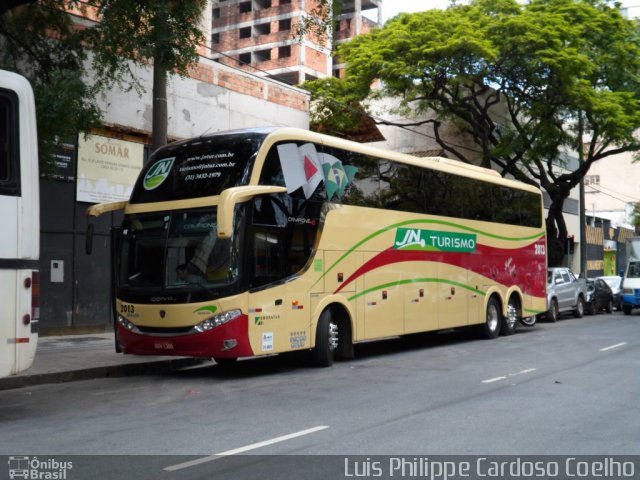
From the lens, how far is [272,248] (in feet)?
39.5

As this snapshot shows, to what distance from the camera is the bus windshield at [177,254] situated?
37.5 feet

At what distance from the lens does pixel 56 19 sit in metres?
13.9

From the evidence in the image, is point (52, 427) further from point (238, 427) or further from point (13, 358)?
point (238, 427)

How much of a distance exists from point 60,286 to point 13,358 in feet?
32.0

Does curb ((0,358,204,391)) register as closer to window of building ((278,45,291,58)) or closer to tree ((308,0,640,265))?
tree ((308,0,640,265))

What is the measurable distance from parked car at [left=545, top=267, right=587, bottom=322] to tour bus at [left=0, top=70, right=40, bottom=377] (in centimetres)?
2069

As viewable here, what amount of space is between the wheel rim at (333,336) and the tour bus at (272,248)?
3cm

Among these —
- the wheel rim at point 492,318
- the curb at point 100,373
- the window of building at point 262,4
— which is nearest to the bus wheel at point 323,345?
the curb at point 100,373

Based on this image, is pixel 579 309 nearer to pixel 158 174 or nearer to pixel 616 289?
pixel 616 289

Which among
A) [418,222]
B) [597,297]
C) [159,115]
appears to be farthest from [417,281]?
[597,297]

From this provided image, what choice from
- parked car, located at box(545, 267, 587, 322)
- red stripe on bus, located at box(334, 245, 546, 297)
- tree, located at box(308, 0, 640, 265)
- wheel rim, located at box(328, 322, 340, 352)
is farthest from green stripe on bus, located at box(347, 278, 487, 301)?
tree, located at box(308, 0, 640, 265)

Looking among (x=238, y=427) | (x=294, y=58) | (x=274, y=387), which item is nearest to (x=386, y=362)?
(x=274, y=387)

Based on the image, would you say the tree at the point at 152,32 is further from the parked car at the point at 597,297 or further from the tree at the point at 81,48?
the parked car at the point at 597,297

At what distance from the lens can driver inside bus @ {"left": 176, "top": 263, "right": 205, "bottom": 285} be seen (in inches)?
454
